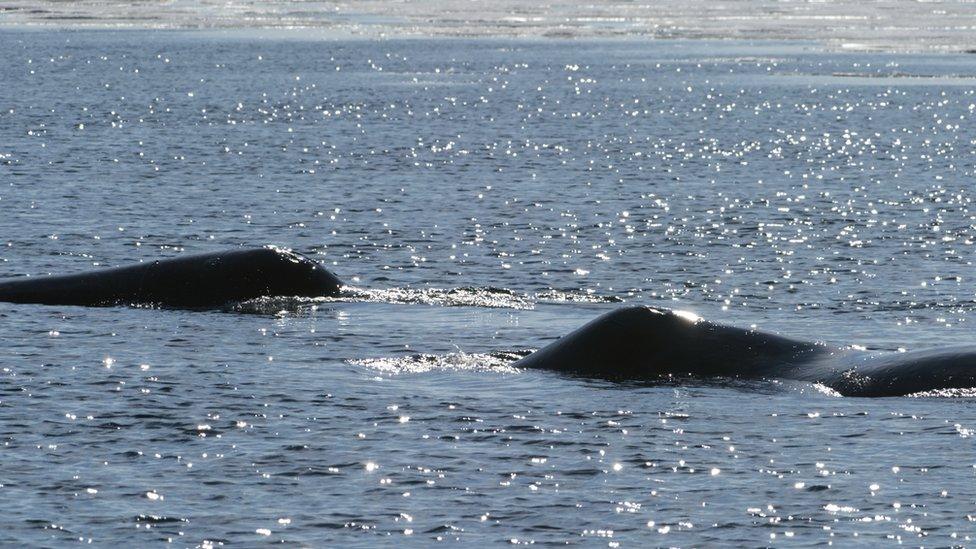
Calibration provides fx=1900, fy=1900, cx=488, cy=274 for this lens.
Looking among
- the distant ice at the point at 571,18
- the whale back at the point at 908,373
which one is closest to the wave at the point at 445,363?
the whale back at the point at 908,373

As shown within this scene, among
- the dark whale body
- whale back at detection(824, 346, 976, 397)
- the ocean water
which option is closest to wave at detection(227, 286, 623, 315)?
the ocean water

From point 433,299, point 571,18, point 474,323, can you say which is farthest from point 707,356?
point 571,18

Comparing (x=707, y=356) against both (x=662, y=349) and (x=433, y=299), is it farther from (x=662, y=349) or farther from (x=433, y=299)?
(x=433, y=299)

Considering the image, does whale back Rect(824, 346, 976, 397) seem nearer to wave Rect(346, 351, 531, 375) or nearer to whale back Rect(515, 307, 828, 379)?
whale back Rect(515, 307, 828, 379)

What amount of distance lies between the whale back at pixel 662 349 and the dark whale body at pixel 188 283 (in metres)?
7.44

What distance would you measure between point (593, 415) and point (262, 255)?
11152mm

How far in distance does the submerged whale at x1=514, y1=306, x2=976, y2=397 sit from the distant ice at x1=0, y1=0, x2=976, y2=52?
92.5 metres

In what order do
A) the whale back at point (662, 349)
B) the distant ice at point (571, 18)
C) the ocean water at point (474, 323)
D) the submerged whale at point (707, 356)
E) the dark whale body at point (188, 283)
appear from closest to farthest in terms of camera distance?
the ocean water at point (474, 323) → the submerged whale at point (707, 356) → the whale back at point (662, 349) → the dark whale body at point (188, 283) → the distant ice at point (571, 18)

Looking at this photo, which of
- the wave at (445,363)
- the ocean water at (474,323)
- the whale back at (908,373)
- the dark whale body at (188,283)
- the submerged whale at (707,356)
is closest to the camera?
the ocean water at (474,323)

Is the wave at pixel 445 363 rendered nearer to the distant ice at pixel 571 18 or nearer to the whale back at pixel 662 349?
the whale back at pixel 662 349

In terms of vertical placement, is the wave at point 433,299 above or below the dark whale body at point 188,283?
below

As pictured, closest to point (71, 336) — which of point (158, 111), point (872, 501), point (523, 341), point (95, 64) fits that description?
point (523, 341)

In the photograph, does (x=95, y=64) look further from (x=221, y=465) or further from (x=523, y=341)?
(x=221, y=465)

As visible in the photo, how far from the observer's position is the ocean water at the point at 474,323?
19250 mm
